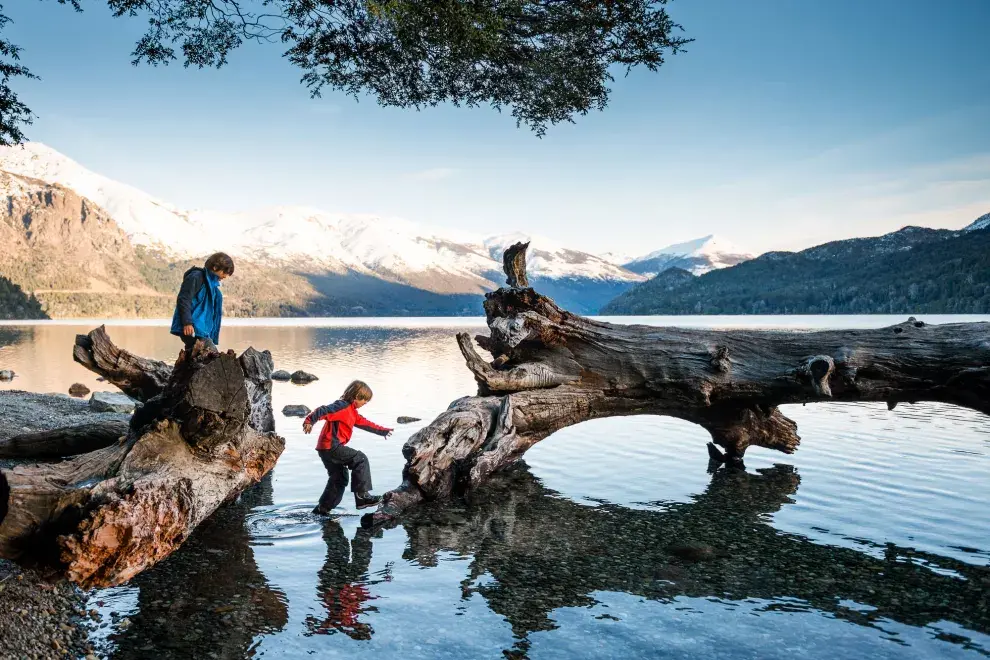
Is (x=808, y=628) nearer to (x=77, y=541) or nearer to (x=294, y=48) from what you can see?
(x=77, y=541)

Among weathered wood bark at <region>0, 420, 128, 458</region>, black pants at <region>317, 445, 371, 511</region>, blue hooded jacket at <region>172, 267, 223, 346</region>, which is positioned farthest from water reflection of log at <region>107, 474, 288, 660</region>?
blue hooded jacket at <region>172, 267, 223, 346</region>

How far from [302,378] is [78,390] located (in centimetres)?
1055

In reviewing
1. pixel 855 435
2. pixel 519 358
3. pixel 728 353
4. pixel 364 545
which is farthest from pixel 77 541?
pixel 855 435

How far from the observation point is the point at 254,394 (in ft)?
→ 45.6

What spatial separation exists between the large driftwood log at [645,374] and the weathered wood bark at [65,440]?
495 centimetres

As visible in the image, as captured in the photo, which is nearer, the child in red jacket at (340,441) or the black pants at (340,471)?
the child in red jacket at (340,441)

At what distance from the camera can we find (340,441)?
1211cm

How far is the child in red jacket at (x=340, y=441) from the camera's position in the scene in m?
12.0

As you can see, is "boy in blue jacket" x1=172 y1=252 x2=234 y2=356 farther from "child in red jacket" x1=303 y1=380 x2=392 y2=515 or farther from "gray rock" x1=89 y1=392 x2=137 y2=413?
"gray rock" x1=89 y1=392 x2=137 y2=413

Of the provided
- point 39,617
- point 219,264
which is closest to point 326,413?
point 219,264

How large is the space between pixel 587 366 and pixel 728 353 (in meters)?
2.85

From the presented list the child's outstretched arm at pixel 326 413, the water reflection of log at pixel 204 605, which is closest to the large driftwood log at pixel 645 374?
the child's outstretched arm at pixel 326 413

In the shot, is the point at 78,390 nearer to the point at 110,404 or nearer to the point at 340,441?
the point at 110,404

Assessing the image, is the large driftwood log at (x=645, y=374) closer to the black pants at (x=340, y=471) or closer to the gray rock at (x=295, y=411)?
the black pants at (x=340, y=471)
